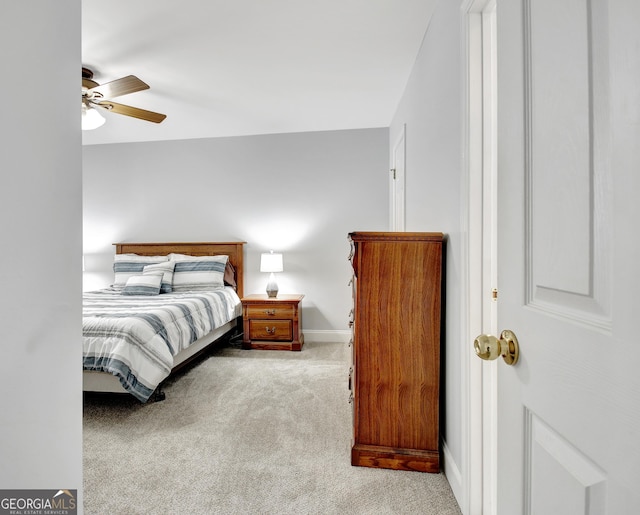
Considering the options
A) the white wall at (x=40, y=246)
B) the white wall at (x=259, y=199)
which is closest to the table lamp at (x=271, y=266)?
the white wall at (x=259, y=199)

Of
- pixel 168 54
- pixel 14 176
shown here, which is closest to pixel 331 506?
pixel 14 176

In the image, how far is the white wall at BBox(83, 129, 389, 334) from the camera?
417cm

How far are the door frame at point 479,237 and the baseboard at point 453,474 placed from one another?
0.04 metres

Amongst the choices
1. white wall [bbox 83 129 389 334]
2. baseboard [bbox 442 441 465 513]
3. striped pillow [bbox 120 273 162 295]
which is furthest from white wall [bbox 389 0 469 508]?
striped pillow [bbox 120 273 162 295]

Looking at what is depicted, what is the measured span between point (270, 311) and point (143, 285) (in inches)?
55.0

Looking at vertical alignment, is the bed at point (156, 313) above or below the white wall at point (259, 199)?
below

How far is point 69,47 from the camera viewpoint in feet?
2.93

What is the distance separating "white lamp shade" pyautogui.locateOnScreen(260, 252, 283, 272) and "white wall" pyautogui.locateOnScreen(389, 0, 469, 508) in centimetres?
200

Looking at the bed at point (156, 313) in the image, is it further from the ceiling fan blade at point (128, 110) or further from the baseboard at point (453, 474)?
the baseboard at point (453, 474)

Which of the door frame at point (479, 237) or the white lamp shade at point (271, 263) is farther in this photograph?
the white lamp shade at point (271, 263)

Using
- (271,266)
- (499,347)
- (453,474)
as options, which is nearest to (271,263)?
(271,266)

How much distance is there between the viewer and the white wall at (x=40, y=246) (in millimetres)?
742

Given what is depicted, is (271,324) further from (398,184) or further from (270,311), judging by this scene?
(398,184)

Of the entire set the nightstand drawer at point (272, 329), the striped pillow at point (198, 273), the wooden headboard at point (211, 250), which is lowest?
the nightstand drawer at point (272, 329)
